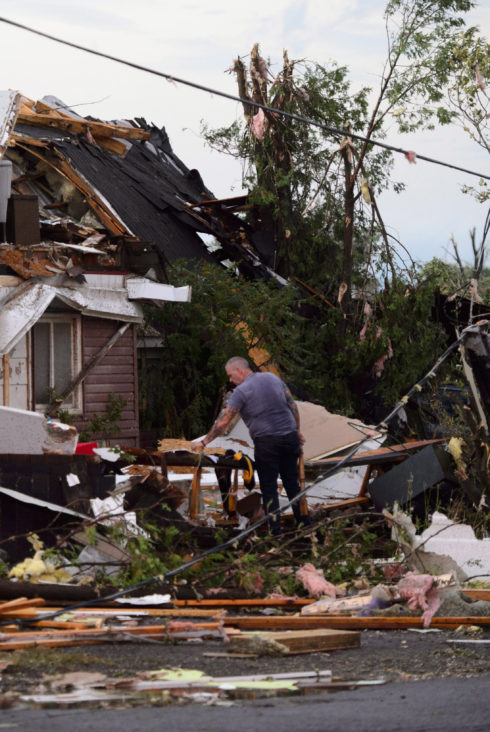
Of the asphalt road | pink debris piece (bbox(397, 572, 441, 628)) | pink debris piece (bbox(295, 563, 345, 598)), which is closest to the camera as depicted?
the asphalt road

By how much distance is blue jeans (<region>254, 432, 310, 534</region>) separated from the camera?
368 inches

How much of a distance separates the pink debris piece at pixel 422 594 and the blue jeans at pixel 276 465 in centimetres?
199

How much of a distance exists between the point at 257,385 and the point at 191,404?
24.0 feet

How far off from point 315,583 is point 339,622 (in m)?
0.94

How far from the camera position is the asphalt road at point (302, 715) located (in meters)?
4.32

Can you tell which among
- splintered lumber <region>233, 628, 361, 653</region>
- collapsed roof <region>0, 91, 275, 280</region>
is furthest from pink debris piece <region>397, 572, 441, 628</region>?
collapsed roof <region>0, 91, 275, 280</region>

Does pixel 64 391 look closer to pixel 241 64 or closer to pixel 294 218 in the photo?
pixel 294 218

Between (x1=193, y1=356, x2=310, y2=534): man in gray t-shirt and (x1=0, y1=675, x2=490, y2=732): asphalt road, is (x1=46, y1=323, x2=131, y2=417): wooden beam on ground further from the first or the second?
(x1=0, y1=675, x2=490, y2=732): asphalt road

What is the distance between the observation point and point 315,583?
7.84 meters

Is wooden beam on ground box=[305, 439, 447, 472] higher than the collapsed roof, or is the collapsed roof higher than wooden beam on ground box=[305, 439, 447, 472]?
the collapsed roof

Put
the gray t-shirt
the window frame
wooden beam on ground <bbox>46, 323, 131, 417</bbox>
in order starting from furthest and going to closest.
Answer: the window frame
wooden beam on ground <bbox>46, 323, 131, 417</bbox>
the gray t-shirt

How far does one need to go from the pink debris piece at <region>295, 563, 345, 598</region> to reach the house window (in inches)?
286

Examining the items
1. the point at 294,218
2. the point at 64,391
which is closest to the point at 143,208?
the point at 294,218

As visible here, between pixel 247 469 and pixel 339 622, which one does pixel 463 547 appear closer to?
pixel 247 469
